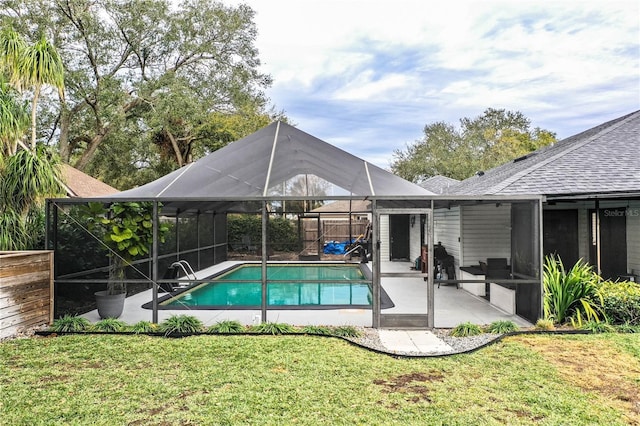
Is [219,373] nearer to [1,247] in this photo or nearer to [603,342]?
[1,247]

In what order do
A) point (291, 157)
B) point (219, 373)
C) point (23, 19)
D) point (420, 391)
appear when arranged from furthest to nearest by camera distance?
point (23, 19) → point (291, 157) → point (219, 373) → point (420, 391)

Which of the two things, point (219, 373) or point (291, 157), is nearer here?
point (219, 373)

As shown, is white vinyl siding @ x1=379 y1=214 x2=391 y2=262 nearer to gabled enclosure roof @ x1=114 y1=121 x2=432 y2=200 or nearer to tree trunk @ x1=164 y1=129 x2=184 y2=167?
gabled enclosure roof @ x1=114 y1=121 x2=432 y2=200

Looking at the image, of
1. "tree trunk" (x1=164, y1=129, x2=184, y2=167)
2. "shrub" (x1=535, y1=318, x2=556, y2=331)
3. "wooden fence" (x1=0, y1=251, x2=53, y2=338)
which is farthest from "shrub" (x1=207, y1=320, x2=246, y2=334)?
"tree trunk" (x1=164, y1=129, x2=184, y2=167)

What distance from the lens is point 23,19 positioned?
15094mm

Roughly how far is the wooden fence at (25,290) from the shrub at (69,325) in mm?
364

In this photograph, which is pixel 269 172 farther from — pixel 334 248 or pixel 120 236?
pixel 334 248

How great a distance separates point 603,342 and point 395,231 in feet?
32.0

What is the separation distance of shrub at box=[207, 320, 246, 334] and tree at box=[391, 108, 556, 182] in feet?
81.2

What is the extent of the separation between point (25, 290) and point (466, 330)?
676cm

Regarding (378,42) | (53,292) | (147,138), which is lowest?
(53,292)

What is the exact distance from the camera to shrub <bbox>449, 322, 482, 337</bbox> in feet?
20.5

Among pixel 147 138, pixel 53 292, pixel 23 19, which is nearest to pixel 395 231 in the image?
pixel 53 292

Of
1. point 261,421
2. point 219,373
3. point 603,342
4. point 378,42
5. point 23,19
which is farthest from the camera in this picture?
point 378,42
